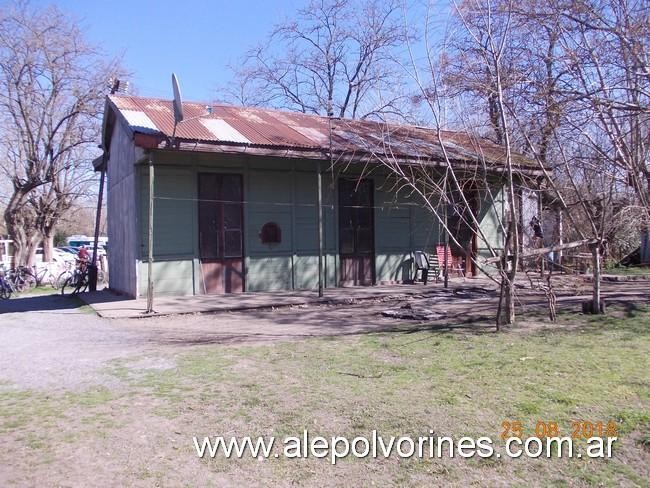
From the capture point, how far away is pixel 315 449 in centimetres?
372

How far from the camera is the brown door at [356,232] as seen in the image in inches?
560

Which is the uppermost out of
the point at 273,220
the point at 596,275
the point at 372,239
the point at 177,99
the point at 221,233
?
the point at 177,99

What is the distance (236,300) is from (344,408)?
7.36 m

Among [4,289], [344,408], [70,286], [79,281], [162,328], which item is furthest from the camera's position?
[70,286]

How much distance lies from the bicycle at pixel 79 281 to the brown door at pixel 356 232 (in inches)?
270

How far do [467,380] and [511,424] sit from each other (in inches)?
45.9

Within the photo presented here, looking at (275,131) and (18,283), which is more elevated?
Result: (275,131)

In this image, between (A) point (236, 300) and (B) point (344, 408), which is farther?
(A) point (236, 300)

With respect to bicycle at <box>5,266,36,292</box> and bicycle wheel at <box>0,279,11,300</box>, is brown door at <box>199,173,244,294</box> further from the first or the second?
bicycle at <box>5,266,36,292</box>

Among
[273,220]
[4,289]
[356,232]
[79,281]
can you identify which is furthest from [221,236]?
[4,289]

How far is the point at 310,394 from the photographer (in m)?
4.90

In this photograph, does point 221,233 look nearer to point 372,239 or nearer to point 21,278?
point 372,239

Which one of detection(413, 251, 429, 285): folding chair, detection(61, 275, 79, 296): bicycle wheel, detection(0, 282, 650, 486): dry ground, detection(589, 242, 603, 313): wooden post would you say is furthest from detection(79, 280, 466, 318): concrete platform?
detection(589, 242, 603, 313): wooden post

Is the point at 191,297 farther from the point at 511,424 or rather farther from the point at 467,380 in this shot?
the point at 511,424
